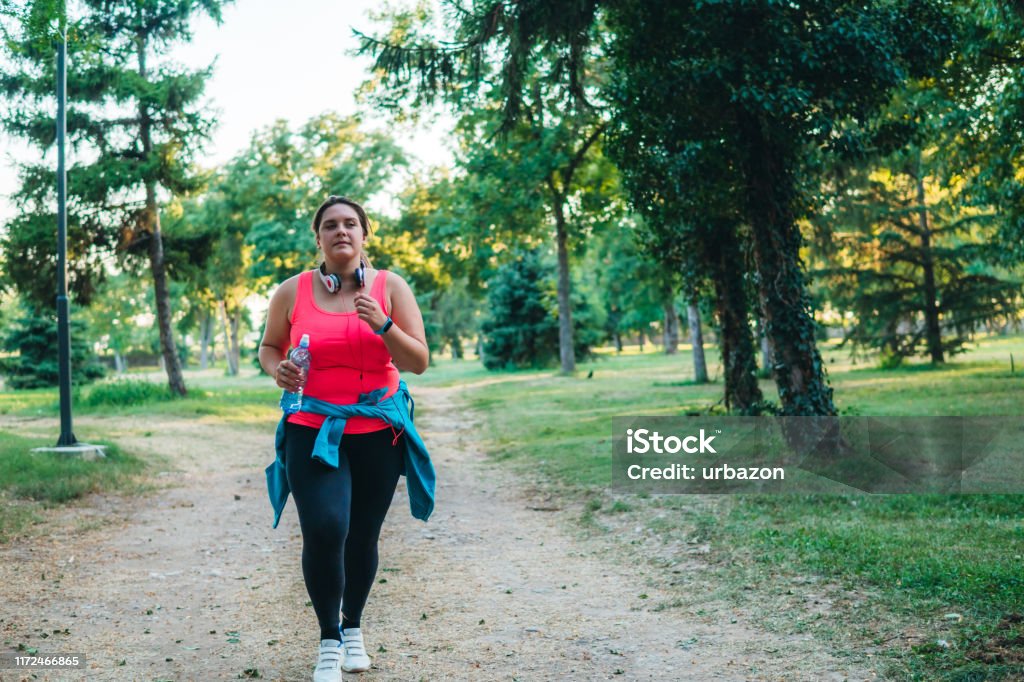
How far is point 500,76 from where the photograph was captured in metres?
11.0

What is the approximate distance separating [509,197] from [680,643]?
22.0 meters

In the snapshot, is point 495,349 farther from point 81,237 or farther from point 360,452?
point 360,452

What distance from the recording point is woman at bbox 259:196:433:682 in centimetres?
390

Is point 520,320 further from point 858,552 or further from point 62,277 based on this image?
point 858,552

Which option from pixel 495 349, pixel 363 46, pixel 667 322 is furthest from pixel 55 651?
pixel 667 322

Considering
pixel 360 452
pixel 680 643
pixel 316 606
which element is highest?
pixel 360 452

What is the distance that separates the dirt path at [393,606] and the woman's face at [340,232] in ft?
6.58

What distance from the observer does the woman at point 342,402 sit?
3902mm

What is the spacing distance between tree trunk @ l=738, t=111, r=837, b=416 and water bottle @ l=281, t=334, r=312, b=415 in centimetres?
692

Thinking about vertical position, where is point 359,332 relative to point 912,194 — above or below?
below

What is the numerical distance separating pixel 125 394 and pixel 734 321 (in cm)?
1518

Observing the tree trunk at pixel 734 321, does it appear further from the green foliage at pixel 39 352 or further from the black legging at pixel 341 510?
the green foliage at pixel 39 352

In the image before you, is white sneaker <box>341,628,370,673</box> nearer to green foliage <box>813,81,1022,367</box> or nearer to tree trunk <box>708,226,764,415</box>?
tree trunk <box>708,226,764,415</box>
